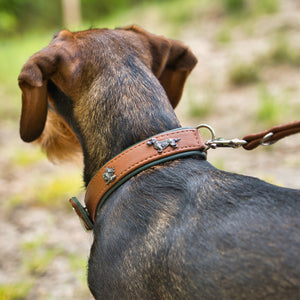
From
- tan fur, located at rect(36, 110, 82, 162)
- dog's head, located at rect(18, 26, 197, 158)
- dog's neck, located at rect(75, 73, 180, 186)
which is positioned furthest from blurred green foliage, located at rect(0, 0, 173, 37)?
dog's neck, located at rect(75, 73, 180, 186)

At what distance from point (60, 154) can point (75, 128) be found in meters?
0.62

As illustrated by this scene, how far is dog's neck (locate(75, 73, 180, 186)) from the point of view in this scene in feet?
6.49

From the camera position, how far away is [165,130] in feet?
6.52

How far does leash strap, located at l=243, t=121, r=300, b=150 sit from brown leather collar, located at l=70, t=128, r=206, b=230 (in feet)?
0.79

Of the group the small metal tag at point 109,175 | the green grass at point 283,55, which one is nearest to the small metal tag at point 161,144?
the small metal tag at point 109,175

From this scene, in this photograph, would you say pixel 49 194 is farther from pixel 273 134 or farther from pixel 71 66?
pixel 273 134

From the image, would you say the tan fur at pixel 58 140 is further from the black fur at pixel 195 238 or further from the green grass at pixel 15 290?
the green grass at pixel 15 290

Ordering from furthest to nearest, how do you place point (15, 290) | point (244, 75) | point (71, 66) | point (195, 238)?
point (244, 75), point (15, 290), point (71, 66), point (195, 238)

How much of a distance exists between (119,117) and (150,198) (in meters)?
0.45

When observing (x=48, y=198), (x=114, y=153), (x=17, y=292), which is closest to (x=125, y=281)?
(x=114, y=153)

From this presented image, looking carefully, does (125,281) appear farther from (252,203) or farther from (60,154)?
(60,154)

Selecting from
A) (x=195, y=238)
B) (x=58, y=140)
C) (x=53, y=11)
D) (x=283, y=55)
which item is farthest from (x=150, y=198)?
(x=53, y=11)

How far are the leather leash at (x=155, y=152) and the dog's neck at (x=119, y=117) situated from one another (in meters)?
0.09

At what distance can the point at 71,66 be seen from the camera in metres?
2.05
